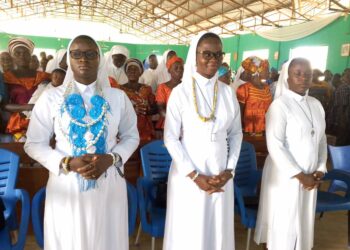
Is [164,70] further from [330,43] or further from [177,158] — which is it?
[330,43]

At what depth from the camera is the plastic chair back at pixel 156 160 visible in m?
2.62

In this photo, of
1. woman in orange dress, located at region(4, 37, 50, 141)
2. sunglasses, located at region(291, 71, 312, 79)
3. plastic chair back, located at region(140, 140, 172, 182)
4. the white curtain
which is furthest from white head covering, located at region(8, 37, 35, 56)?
the white curtain

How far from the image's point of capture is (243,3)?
12.9 meters

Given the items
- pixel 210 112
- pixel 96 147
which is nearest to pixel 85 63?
pixel 96 147

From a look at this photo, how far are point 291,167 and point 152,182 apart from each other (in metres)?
0.98

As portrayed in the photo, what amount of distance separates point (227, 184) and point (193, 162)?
0.26 metres

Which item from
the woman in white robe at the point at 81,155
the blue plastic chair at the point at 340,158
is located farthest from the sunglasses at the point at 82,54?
the blue plastic chair at the point at 340,158

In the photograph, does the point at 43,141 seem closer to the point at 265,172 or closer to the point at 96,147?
the point at 96,147

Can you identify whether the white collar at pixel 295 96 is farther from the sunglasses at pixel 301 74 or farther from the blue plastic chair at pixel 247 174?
the blue plastic chair at pixel 247 174

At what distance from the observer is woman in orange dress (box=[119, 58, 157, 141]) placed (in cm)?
363

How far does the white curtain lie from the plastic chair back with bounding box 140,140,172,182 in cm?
952

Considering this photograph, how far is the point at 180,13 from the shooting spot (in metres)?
17.2

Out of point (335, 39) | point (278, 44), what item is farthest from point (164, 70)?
point (278, 44)

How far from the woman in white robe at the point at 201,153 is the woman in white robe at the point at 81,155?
1.22ft
